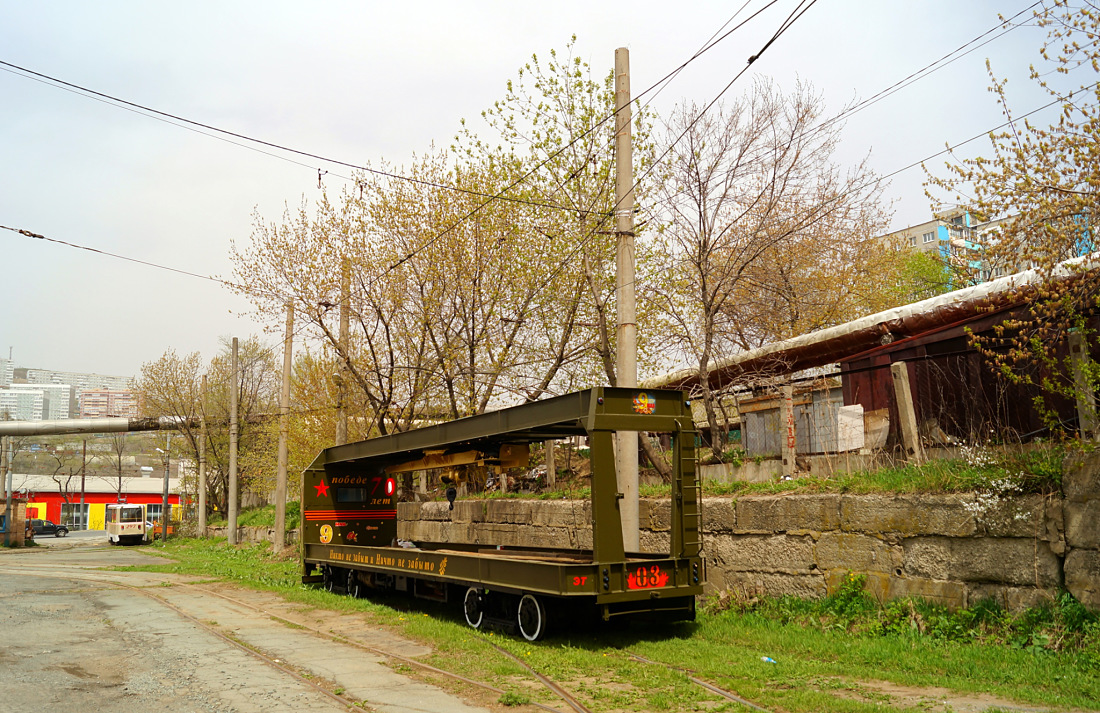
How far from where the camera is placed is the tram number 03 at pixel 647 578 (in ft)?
36.1

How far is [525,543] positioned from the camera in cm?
1828

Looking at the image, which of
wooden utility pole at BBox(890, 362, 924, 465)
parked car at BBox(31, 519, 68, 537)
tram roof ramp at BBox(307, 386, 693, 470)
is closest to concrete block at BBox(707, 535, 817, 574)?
wooden utility pole at BBox(890, 362, 924, 465)

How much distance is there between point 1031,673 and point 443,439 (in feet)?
31.6

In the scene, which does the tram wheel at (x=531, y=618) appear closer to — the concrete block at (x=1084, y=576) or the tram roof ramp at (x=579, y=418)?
the tram roof ramp at (x=579, y=418)

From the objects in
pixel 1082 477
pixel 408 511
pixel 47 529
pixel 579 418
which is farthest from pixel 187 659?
pixel 47 529

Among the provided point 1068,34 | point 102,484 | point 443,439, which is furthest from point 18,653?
point 102,484

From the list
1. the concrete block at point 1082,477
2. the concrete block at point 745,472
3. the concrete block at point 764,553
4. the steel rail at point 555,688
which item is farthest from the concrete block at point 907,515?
the steel rail at point 555,688

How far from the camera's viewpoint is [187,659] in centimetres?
1062

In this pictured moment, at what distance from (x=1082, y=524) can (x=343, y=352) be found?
17597 mm

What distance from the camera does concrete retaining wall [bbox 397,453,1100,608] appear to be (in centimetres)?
892

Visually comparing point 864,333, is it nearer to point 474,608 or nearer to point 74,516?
point 474,608

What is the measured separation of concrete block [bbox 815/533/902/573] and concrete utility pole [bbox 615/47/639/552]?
2714 mm

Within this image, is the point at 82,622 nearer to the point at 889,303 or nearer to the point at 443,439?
the point at 443,439

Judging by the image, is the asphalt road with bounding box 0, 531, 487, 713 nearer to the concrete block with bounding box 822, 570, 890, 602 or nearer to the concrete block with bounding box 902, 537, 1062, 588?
the concrete block with bounding box 822, 570, 890, 602
